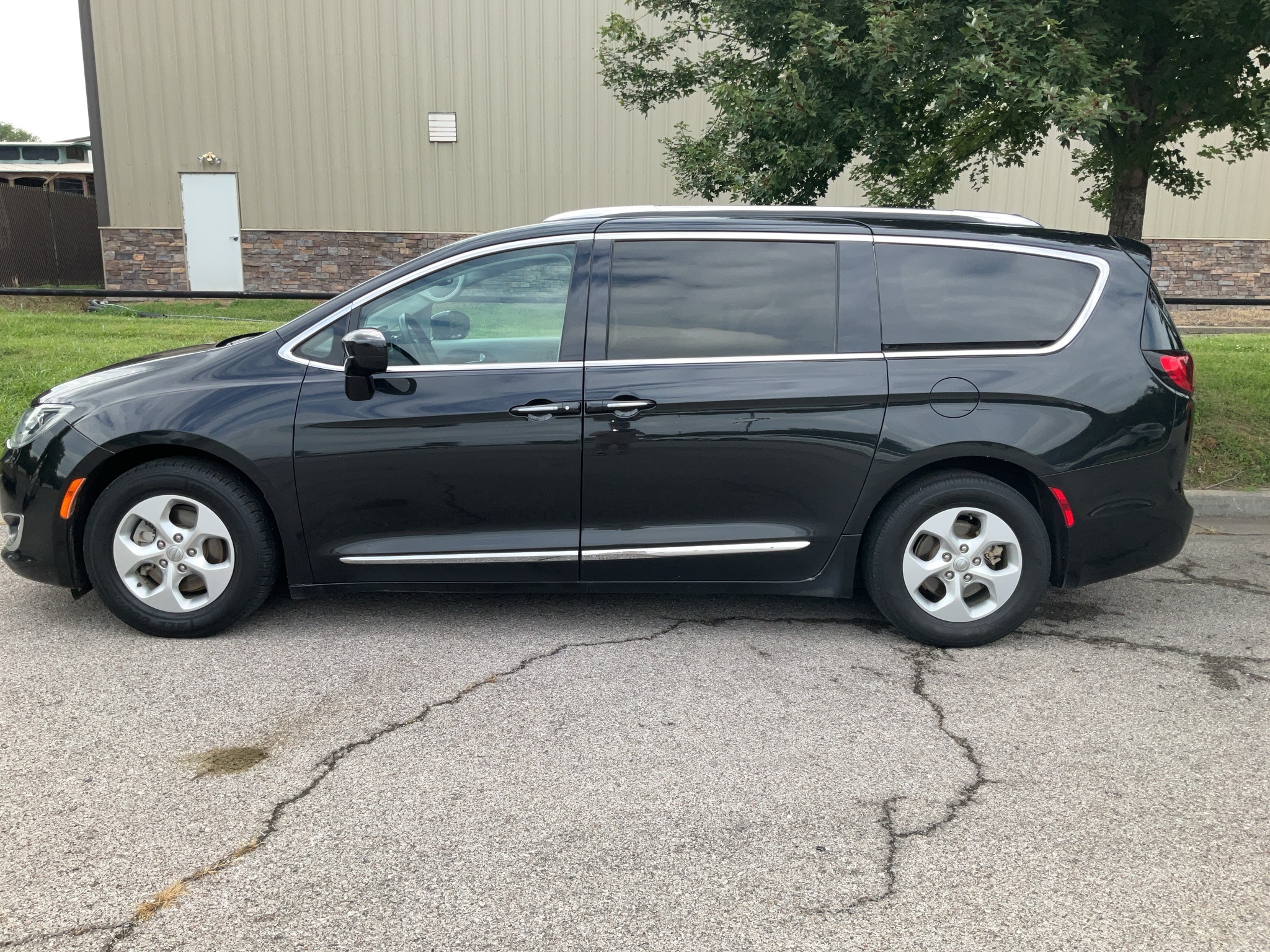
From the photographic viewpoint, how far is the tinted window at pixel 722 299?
440cm

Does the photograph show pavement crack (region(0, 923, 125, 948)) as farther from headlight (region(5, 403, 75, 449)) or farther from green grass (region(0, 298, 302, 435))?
green grass (region(0, 298, 302, 435))

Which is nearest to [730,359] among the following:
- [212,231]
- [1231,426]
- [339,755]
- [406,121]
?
[339,755]

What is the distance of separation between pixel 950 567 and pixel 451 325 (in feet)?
7.69

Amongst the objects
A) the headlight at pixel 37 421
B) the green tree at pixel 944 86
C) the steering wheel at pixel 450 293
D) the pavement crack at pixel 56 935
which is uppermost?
the green tree at pixel 944 86

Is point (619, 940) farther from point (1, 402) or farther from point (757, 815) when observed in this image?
point (1, 402)

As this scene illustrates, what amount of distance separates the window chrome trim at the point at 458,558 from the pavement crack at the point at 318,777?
39cm

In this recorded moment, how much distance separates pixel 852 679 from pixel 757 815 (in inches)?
46.7

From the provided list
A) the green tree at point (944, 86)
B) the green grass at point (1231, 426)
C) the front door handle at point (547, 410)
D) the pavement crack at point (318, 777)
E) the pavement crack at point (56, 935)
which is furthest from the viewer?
the green grass at point (1231, 426)

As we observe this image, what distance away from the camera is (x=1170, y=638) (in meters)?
4.68

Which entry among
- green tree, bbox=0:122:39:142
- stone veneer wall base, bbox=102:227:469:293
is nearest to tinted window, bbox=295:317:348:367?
stone veneer wall base, bbox=102:227:469:293

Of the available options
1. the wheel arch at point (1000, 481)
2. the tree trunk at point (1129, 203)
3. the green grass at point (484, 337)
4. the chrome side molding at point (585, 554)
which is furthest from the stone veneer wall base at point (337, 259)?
the wheel arch at point (1000, 481)

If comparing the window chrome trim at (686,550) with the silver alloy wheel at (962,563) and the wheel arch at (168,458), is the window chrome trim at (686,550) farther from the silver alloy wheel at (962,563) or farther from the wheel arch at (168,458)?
the wheel arch at (168,458)

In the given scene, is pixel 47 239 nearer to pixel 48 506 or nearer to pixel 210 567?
pixel 48 506

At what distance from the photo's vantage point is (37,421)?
4453mm
